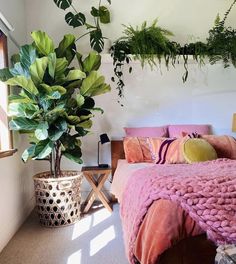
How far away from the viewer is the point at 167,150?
289 centimetres

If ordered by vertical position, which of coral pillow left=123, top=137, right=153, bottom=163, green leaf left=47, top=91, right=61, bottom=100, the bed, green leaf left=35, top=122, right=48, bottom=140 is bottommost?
the bed

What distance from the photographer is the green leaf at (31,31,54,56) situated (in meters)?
2.48

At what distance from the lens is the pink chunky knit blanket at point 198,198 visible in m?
1.43

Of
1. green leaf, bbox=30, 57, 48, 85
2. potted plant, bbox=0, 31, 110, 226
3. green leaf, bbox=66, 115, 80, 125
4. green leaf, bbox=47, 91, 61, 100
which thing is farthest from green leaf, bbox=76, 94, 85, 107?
green leaf, bbox=30, 57, 48, 85

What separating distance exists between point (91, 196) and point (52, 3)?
252cm

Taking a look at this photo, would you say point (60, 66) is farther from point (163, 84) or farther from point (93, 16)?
point (163, 84)

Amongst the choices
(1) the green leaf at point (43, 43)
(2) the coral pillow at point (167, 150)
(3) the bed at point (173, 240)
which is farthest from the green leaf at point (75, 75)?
(3) the bed at point (173, 240)

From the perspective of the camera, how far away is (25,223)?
2.86 meters

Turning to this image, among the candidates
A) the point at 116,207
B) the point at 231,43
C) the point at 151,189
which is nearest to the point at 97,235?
the point at 116,207

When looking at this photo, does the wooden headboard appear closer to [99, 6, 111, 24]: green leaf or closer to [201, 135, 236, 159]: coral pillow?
[201, 135, 236, 159]: coral pillow

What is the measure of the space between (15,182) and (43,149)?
1.76ft

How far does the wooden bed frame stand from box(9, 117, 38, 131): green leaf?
1614 millimetres

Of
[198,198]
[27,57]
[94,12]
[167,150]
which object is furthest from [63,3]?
[198,198]

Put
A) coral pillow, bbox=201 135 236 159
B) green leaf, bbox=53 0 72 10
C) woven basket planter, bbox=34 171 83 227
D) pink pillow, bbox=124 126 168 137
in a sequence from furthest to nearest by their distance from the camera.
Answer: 1. pink pillow, bbox=124 126 168 137
2. green leaf, bbox=53 0 72 10
3. coral pillow, bbox=201 135 236 159
4. woven basket planter, bbox=34 171 83 227
